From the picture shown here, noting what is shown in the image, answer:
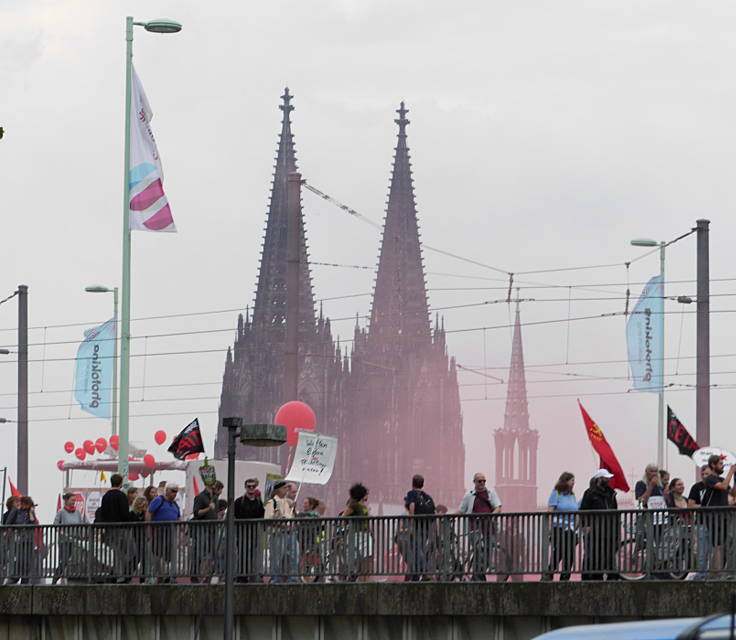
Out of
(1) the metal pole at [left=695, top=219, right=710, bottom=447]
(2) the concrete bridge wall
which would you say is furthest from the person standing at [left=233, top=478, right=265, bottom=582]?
(1) the metal pole at [left=695, top=219, right=710, bottom=447]

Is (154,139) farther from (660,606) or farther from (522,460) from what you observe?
(522,460)

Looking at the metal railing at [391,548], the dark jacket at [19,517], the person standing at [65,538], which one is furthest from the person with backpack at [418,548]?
the dark jacket at [19,517]

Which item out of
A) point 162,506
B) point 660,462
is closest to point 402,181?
point 660,462

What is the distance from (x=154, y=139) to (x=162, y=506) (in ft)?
37.0

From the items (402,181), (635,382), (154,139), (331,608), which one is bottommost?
(331,608)

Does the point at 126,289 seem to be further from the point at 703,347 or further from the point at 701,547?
the point at 701,547

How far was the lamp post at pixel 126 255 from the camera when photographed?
118ft

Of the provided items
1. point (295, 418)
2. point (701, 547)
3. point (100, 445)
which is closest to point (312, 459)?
point (701, 547)

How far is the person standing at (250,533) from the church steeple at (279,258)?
124 metres

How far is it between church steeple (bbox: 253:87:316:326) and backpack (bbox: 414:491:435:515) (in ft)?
408

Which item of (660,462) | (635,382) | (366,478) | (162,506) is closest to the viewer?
(162,506)

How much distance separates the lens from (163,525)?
2666 cm

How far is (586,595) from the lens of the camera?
867 inches

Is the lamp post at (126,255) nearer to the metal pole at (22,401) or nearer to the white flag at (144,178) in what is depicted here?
the white flag at (144,178)
